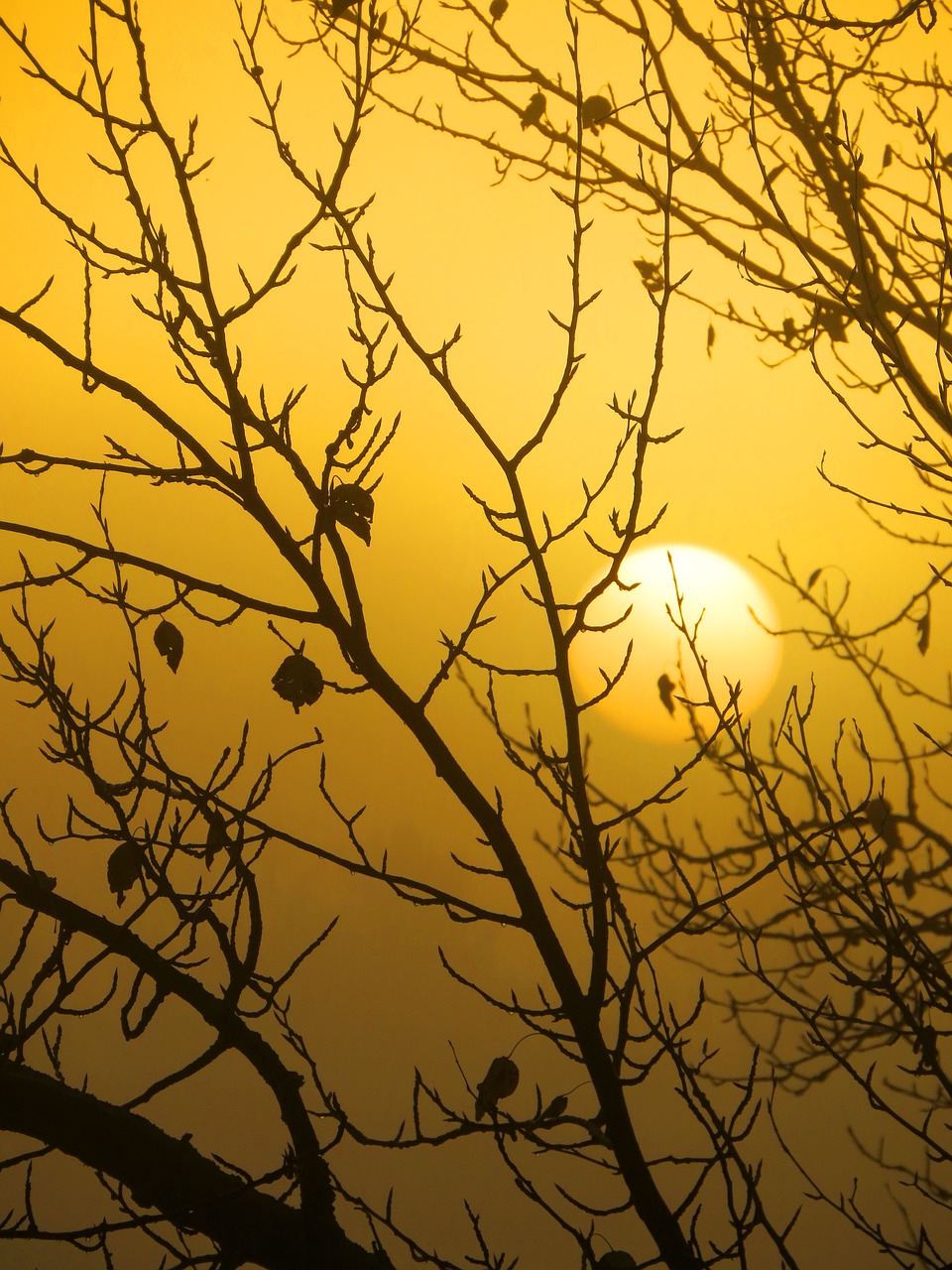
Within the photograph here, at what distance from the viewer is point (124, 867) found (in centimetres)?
277

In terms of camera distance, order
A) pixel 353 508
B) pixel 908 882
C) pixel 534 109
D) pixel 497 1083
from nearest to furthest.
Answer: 1. pixel 353 508
2. pixel 497 1083
3. pixel 534 109
4. pixel 908 882

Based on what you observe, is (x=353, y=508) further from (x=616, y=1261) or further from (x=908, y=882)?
(x=908, y=882)

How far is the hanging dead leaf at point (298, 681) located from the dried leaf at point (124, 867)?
0.54 m

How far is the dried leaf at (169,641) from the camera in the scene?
109 inches

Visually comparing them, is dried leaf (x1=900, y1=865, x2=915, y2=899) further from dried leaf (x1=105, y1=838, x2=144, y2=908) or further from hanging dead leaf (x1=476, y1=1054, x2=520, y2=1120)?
dried leaf (x1=105, y1=838, x2=144, y2=908)

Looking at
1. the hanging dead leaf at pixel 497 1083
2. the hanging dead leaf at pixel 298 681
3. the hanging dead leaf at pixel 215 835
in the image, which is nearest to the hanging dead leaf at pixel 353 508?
the hanging dead leaf at pixel 298 681

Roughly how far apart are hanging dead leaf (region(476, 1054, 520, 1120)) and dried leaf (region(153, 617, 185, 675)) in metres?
1.15

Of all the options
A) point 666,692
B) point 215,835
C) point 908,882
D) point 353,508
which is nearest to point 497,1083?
point 215,835

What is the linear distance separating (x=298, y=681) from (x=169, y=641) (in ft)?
1.41

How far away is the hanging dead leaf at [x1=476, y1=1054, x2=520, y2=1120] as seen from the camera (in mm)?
2635

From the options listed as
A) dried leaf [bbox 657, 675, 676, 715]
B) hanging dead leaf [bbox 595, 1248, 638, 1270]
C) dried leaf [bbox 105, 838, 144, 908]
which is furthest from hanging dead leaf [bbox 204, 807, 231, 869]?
dried leaf [bbox 657, 675, 676, 715]

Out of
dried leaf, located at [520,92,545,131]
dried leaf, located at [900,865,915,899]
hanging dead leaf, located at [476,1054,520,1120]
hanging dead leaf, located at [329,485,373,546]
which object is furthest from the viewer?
dried leaf, located at [900,865,915,899]

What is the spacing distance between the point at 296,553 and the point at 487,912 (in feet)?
2.60

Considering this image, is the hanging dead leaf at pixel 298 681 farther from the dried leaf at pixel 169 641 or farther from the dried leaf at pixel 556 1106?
the dried leaf at pixel 556 1106
